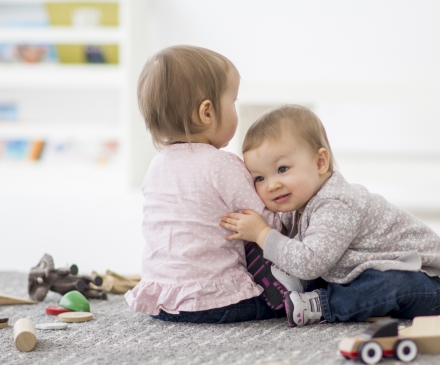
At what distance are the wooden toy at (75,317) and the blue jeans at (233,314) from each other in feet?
0.44

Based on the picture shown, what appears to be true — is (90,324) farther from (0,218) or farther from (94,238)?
(0,218)

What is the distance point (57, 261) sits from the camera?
1.81m

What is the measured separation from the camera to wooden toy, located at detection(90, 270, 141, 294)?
4.55ft

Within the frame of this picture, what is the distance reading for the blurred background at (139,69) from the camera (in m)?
3.26

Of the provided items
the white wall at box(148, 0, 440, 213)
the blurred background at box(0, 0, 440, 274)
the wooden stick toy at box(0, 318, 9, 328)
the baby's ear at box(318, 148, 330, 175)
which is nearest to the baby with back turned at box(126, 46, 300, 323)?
the baby's ear at box(318, 148, 330, 175)

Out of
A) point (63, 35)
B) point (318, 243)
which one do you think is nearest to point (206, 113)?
point (318, 243)

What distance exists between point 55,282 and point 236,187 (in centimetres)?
48

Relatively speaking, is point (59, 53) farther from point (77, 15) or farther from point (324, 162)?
point (324, 162)

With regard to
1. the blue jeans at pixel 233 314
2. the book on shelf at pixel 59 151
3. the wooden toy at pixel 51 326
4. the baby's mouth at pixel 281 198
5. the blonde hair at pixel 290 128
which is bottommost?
the book on shelf at pixel 59 151

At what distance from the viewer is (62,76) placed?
3430 millimetres

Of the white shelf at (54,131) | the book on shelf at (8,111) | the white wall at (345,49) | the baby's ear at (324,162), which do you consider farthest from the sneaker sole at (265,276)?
the book on shelf at (8,111)

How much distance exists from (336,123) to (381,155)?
312mm

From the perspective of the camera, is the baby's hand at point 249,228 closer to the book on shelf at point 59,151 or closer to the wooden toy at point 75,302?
the wooden toy at point 75,302

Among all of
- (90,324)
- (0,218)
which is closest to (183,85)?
(90,324)
